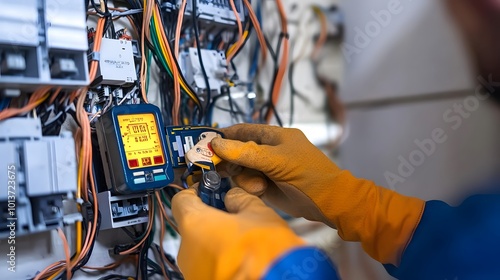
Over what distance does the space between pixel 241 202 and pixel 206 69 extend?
1.45 ft

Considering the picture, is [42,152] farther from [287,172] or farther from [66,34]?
[287,172]

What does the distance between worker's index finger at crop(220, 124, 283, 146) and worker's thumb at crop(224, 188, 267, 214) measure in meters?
0.17

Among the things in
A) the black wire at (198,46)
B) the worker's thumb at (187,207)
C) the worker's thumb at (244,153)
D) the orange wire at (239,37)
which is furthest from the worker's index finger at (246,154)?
the orange wire at (239,37)

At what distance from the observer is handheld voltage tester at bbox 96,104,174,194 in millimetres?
869

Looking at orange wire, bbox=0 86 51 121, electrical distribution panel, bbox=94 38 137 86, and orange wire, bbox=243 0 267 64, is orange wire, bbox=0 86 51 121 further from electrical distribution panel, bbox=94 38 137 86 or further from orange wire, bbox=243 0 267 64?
orange wire, bbox=243 0 267 64

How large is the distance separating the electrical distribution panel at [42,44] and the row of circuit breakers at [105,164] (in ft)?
0.31

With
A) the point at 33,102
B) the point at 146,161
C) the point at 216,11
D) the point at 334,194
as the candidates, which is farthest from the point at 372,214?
the point at 33,102

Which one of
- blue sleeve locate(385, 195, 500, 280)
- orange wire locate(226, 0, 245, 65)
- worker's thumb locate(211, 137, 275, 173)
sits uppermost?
orange wire locate(226, 0, 245, 65)

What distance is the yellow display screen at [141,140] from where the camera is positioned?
88 cm

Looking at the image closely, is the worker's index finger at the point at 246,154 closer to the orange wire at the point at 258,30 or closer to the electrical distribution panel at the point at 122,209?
the electrical distribution panel at the point at 122,209

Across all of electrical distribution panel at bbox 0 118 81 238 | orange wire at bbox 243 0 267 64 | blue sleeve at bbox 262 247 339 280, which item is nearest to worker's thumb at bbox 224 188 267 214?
blue sleeve at bbox 262 247 339 280

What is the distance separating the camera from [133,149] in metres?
0.89

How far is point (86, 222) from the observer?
2.99 feet

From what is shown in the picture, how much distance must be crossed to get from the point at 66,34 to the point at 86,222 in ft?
1.34
